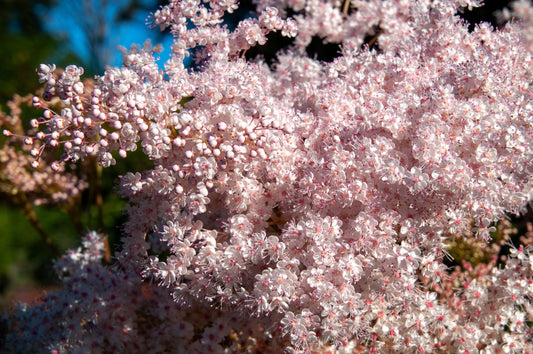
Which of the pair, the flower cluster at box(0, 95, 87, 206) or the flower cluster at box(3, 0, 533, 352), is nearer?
the flower cluster at box(3, 0, 533, 352)

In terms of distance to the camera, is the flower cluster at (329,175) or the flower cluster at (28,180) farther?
the flower cluster at (28,180)

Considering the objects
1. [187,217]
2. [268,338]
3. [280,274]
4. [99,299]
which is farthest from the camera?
[99,299]

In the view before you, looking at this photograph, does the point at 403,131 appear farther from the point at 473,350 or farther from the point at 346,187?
the point at 473,350

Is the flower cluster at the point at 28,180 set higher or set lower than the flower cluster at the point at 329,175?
higher

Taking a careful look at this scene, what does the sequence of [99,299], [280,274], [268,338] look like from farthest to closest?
1. [99,299]
2. [268,338]
3. [280,274]

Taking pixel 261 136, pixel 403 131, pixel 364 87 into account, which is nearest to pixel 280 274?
pixel 261 136

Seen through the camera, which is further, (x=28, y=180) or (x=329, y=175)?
(x=28, y=180)

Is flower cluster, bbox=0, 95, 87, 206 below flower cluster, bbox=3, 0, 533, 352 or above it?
above

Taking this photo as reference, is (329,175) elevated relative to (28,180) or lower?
lower
